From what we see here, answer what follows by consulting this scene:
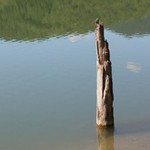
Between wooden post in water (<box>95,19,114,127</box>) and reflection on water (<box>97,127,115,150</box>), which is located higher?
wooden post in water (<box>95,19,114,127</box>)

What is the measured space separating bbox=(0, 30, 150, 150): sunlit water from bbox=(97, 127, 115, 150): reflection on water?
0.12ft

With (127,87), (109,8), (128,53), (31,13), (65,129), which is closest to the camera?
(65,129)

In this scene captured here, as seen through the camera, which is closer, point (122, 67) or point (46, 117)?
point (46, 117)

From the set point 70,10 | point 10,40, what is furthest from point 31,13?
point 10,40

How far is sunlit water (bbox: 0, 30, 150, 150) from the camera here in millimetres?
16344

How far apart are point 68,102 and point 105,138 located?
4397mm

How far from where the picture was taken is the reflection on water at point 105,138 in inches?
621

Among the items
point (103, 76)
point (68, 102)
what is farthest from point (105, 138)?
point (68, 102)

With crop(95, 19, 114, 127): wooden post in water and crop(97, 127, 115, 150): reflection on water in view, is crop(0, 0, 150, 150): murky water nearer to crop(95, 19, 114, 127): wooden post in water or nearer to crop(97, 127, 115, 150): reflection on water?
crop(97, 127, 115, 150): reflection on water

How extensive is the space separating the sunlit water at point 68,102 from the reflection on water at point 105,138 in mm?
37

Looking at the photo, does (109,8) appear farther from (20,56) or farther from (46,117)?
(46,117)

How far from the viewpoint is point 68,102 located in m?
20.4

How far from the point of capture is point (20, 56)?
33.2 metres

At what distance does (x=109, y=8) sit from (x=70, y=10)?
7.43 meters
